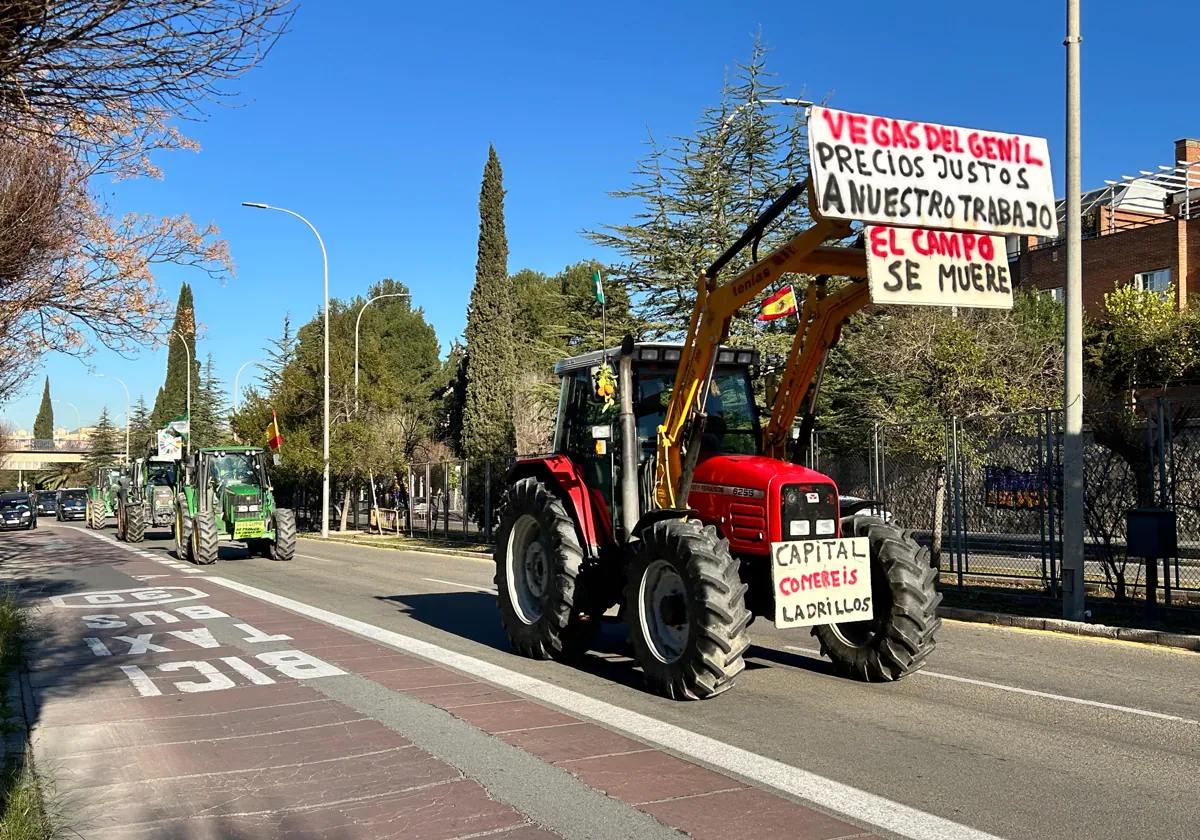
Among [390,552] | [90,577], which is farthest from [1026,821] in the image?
[390,552]

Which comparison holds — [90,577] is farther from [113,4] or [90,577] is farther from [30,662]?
[113,4]

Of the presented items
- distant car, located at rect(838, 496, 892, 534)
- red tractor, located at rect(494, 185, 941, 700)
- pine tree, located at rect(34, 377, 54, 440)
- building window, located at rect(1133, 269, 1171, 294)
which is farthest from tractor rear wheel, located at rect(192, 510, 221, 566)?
pine tree, located at rect(34, 377, 54, 440)

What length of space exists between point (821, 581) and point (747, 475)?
99 cm

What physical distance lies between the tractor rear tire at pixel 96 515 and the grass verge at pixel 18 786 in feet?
124

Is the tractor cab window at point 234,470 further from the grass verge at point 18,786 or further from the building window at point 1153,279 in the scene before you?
the building window at point 1153,279

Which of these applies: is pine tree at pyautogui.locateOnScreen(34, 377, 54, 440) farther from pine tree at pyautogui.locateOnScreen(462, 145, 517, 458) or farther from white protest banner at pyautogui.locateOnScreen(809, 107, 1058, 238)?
white protest banner at pyautogui.locateOnScreen(809, 107, 1058, 238)

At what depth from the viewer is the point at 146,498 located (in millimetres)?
32344

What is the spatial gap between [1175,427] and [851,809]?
926 cm

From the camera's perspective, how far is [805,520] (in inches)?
303

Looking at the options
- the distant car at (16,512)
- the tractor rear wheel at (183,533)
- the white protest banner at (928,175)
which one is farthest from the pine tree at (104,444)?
the white protest banner at (928,175)

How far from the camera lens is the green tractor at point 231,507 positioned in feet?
74.8

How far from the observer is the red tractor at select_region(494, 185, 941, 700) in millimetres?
7445

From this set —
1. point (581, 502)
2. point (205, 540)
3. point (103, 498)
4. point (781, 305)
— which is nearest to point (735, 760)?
point (581, 502)

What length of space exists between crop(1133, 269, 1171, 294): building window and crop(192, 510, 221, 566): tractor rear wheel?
31.0 metres
